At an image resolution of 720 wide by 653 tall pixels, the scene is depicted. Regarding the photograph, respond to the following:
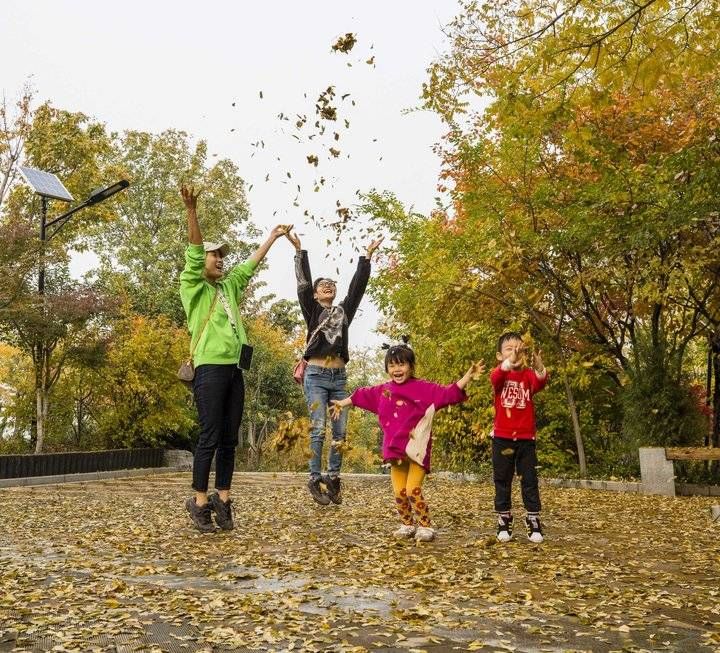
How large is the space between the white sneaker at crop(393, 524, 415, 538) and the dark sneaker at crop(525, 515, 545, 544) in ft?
2.56

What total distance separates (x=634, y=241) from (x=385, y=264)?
8.78m

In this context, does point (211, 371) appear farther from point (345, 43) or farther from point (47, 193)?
point (47, 193)

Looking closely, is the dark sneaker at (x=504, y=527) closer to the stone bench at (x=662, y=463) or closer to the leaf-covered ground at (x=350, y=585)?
the leaf-covered ground at (x=350, y=585)

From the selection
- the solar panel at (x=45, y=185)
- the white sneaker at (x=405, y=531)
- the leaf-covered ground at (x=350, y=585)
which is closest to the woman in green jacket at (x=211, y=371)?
the leaf-covered ground at (x=350, y=585)

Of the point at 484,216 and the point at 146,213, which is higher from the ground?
the point at 146,213

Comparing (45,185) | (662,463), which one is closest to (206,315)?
(662,463)

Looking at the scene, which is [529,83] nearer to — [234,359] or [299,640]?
[234,359]

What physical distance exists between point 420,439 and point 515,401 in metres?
0.76

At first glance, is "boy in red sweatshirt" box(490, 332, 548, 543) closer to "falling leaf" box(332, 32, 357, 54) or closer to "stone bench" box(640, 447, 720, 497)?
"falling leaf" box(332, 32, 357, 54)

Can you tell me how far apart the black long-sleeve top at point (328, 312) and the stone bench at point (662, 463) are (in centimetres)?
497

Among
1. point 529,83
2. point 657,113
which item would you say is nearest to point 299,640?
point 529,83

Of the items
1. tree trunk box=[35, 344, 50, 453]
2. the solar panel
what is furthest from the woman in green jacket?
tree trunk box=[35, 344, 50, 453]

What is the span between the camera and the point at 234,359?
5746mm

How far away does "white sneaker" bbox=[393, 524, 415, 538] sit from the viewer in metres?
5.52
